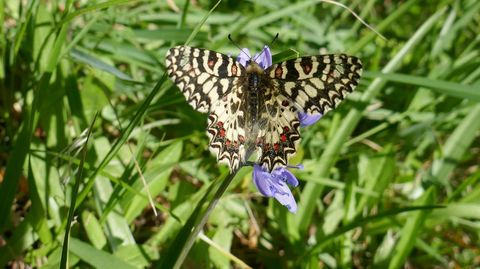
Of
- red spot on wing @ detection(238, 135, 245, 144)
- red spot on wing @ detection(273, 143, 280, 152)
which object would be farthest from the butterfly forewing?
red spot on wing @ detection(273, 143, 280, 152)

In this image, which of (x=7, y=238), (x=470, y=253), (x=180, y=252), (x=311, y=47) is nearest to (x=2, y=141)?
(x=7, y=238)

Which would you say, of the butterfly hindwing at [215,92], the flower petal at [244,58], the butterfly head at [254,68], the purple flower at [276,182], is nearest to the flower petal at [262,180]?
the purple flower at [276,182]

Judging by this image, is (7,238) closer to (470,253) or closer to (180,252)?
(180,252)

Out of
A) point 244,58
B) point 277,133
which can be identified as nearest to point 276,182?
point 277,133

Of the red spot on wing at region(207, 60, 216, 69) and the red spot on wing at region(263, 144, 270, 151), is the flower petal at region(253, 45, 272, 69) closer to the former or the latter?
the red spot on wing at region(207, 60, 216, 69)

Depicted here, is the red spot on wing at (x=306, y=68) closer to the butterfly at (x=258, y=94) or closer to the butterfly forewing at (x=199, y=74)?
the butterfly at (x=258, y=94)

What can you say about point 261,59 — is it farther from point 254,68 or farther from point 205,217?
point 205,217
